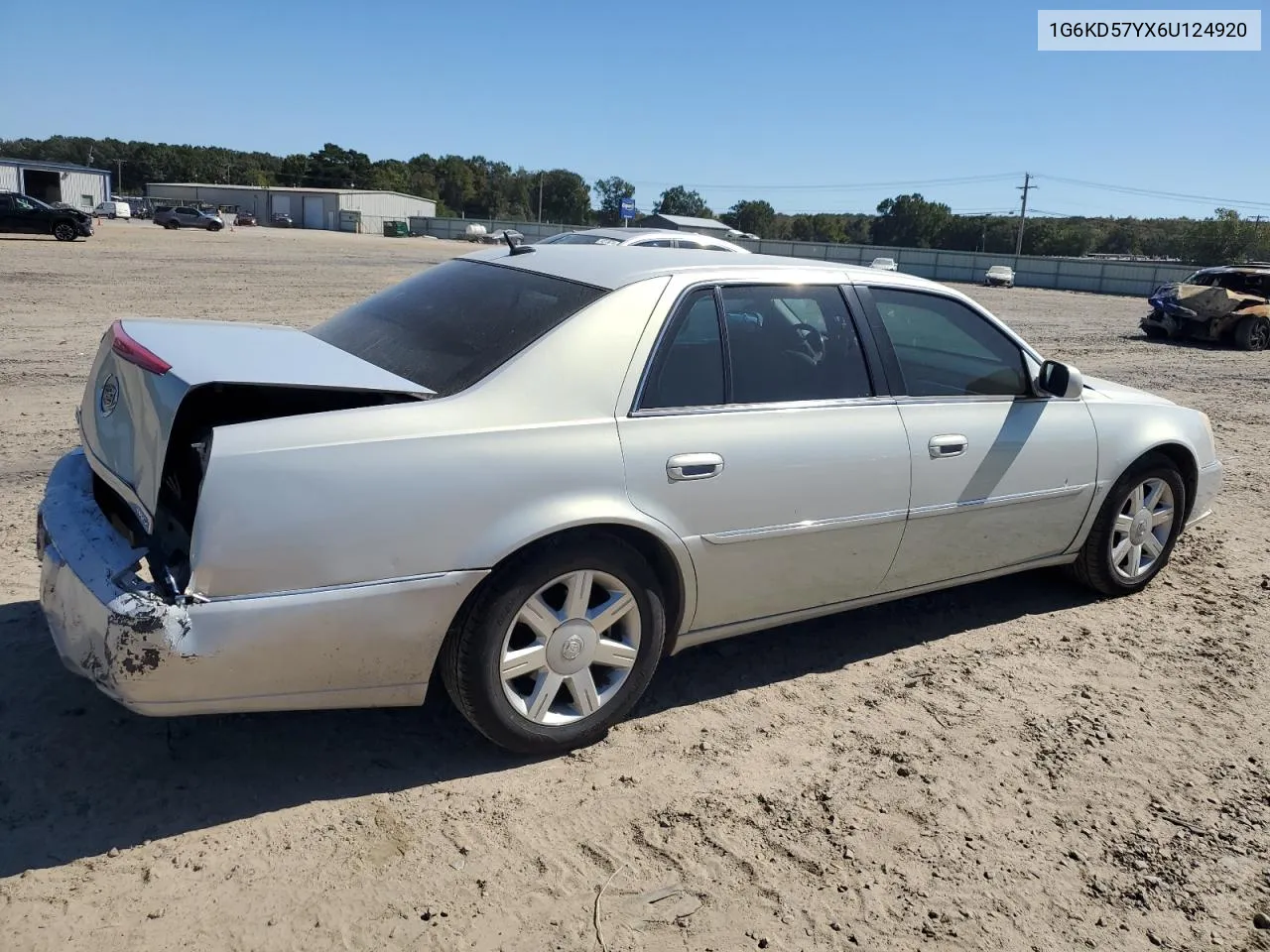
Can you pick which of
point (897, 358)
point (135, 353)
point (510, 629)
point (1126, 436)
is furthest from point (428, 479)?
point (1126, 436)

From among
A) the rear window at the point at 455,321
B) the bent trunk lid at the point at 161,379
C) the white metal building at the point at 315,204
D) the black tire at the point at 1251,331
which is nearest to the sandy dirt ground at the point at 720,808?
the bent trunk lid at the point at 161,379

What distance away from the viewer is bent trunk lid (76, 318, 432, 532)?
9.18 ft

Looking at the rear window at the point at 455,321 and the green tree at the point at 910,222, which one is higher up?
the green tree at the point at 910,222

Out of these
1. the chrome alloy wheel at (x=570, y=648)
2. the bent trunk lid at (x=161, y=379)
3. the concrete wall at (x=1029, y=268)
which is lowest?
the chrome alloy wheel at (x=570, y=648)

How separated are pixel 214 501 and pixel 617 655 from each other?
1381 mm

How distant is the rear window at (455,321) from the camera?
10.7ft

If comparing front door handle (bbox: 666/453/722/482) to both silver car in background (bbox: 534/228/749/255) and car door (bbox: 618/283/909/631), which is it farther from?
silver car in background (bbox: 534/228/749/255)

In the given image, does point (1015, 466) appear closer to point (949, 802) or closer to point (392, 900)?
point (949, 802)

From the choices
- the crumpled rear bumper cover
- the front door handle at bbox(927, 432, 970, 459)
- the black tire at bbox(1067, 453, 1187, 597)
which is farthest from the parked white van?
the front door handle at bbox(927, 432, 970, 459)

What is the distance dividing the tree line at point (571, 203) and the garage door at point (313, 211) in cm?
2434

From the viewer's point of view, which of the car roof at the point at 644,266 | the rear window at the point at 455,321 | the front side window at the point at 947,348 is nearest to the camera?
the rear window at the point at 455,321

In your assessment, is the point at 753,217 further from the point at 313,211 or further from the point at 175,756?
the point at 175,756

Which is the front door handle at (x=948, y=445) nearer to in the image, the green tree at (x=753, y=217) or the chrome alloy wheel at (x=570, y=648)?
the chrome alloy wheel at (x=570, y=648)

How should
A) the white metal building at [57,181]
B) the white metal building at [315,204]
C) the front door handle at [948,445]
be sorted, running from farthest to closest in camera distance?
the white metal building at [315,204], the white metal building at [57,181], the front door handle at [948,445]
